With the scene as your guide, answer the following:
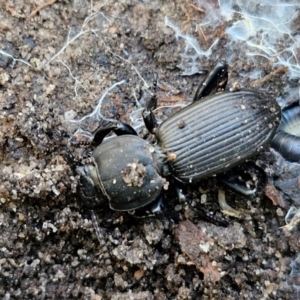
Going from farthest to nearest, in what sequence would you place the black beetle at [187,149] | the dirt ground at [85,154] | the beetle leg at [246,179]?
the beetle leg at [246,179], the dirt ground at [85,154], the black beetle at [187,149]

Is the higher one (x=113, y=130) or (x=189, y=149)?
(x=189, y=149)

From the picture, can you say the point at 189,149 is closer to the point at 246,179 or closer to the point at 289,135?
the point at 246,179

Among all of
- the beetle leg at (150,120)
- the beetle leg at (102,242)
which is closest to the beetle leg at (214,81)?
the beetle leg at (150,120)

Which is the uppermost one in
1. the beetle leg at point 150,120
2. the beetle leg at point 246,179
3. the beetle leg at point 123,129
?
the beetle leg at point 150,120

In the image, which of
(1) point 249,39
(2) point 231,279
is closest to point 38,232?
(2) point 231,279

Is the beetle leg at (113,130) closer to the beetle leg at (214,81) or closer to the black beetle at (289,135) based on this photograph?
the beetle leg at (214,81)

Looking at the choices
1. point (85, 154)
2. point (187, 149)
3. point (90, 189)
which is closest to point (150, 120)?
point (187, 149)

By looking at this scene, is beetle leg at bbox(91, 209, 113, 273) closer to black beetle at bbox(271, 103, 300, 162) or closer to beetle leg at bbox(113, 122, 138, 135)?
beetle leg at bbox(113, 122, 138, 135)
